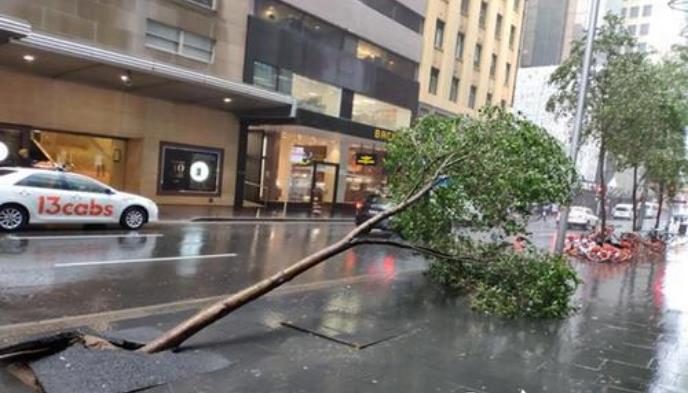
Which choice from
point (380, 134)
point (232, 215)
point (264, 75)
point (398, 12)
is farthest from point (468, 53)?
point (232, 215)

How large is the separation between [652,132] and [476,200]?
11.7m

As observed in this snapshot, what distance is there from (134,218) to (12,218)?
3027 millimetres

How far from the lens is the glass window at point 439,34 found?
129 ft

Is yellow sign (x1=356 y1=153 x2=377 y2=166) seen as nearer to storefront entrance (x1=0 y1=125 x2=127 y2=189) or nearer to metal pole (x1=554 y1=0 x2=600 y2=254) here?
storefront entrance (x1=0 y1=125 x2=127 y2=189)

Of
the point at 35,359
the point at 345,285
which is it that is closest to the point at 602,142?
the point at 345,285

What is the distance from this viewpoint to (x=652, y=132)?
712 inches

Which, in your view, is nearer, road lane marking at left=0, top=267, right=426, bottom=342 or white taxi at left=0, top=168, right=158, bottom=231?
road lane marking at left=0, top=267, right=426, bottom=342

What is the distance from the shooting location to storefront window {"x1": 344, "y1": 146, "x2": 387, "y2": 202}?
31.6 meters

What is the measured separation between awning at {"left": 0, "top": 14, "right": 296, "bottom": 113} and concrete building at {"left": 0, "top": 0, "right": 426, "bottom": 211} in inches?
2.0

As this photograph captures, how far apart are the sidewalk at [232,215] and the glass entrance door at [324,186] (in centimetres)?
202

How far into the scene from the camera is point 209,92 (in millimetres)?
21719

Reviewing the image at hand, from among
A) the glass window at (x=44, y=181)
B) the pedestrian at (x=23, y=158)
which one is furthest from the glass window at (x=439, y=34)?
the glass window at (x=44, y=181)

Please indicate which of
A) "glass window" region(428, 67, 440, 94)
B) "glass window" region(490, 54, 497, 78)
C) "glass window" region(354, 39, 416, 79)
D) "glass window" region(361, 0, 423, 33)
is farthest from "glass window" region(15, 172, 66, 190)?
"glass window" region(490, 54, 497, 78)

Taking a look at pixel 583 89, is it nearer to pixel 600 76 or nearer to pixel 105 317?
pixel 600 76
